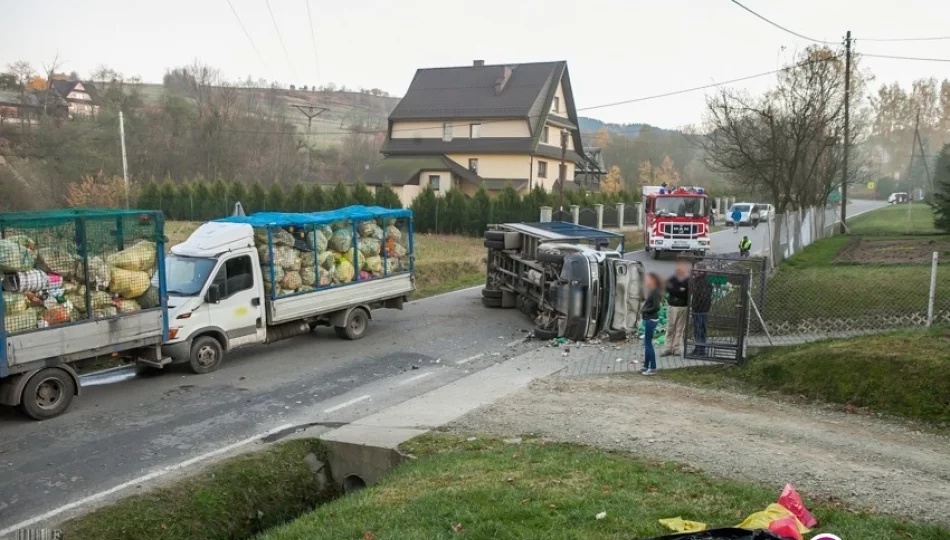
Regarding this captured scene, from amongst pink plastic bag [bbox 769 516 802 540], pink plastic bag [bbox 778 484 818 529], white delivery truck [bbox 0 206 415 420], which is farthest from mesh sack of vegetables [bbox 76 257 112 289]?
pink plastic bag [bbox 769 516 802 540]

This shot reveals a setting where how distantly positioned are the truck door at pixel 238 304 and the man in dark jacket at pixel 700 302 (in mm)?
7599

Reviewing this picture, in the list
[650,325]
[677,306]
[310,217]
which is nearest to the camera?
[650,325]

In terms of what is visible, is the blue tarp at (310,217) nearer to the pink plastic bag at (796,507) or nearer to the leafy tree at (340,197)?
the pink plastic bag at (796,507)

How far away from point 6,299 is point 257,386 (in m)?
3.73

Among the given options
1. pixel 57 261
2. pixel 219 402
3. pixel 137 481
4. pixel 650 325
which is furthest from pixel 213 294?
pixel 650 325

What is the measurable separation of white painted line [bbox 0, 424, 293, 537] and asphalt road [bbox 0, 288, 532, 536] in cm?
11

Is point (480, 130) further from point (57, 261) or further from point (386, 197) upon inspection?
point (57, 261)

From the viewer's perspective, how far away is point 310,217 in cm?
1458

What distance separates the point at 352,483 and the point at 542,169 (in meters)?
45.6

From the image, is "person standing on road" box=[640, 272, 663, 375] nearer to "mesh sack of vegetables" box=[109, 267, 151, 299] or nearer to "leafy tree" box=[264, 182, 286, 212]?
"mesh sack of vegetables" box=[109, 267, 151, 299]

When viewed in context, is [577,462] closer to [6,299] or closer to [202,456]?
[202,456]

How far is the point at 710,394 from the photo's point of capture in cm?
1051

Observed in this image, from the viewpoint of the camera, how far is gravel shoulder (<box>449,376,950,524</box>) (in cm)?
658

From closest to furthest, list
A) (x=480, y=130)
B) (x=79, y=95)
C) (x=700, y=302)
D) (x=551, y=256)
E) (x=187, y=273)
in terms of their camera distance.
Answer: (x=700, y=302), (x=187, y=273), (x=551, y=256), (x=79, y=95), (x=480, y=130)
